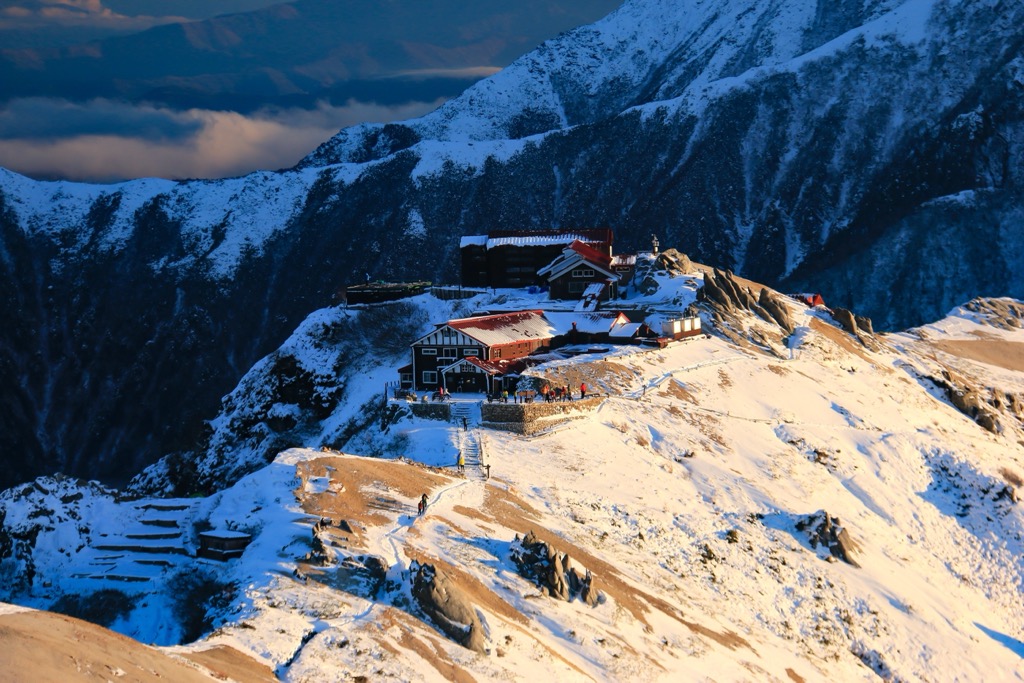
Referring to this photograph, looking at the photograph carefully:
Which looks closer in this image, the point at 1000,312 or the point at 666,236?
the point at 1000,312

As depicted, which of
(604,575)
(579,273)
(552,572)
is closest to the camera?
(552,572)

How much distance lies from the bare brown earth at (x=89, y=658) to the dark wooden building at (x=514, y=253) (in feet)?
272

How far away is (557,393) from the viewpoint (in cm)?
6656

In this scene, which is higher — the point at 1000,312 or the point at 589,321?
the point at 589,321

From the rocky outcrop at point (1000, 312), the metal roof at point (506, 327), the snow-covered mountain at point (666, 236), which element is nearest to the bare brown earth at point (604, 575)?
the metal roof at point (506, 327)

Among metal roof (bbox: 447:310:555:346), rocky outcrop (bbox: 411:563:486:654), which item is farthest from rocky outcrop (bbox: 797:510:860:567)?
rocky outcrop (bbox: 411:563:486:654)

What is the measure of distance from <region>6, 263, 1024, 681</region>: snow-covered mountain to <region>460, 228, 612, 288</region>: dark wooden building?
2125 centimetres

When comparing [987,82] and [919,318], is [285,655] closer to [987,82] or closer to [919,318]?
[919,318]

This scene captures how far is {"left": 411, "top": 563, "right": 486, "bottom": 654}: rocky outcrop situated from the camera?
3609 centimetres

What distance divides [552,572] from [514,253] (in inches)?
2897

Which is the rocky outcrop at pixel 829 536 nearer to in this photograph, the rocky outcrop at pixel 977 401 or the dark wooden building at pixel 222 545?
the dark wooden building at pixel 222 545

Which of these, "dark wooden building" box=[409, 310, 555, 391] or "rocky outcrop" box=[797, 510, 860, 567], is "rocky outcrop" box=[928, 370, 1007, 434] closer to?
"rocky outcrop" box=[797, 510, 860, 567]

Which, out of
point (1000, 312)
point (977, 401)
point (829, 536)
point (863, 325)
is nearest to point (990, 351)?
point (1000, 312)

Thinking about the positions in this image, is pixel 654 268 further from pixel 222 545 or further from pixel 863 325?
pixel 222 545
